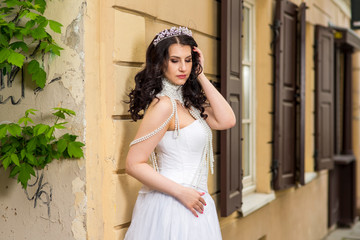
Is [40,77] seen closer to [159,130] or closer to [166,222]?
[159,130]

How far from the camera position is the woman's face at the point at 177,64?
8.59 ft

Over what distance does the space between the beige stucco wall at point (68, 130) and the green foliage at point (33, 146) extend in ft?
0.23

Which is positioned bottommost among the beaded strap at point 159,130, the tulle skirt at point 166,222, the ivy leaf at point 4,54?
the tulle skirt at point 166,222

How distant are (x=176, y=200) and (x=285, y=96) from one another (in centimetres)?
337

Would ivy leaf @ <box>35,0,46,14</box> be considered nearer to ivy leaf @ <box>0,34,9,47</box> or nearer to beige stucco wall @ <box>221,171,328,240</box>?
ivy leaf @ <box>0,34,9,47</box>

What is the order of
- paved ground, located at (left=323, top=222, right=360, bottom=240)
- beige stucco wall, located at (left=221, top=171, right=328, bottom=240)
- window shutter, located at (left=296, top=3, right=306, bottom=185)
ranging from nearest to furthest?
1. beige stucco wall, located at (left=221, top=171, right=328, bottom=240)
2. window shutter, located at (left=296, top=3, right=306, bottom=185)
3. paved ground, located at (left=323, top=222, right=360, bottom=240)

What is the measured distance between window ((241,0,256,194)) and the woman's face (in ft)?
8.50

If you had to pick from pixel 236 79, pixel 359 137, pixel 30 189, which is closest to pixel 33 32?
pixel 30 189

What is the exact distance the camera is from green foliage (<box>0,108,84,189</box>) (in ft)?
8.51

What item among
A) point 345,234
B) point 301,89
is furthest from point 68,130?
point 345,234

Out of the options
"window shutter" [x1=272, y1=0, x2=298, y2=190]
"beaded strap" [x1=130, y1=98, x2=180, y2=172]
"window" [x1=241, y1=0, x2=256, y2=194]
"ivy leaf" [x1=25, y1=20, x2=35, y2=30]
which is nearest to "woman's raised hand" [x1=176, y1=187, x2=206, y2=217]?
"beaded strap" [x1=130, y1=98, x2=180, y2=172]

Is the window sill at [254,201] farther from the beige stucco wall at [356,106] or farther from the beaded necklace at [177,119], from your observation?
the beige stucco wall at [356,106]

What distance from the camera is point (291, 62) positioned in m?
5.89

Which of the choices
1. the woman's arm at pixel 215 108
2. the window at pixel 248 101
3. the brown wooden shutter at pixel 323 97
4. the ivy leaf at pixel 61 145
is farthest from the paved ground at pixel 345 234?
the ivy leaf at pixel 61 145
